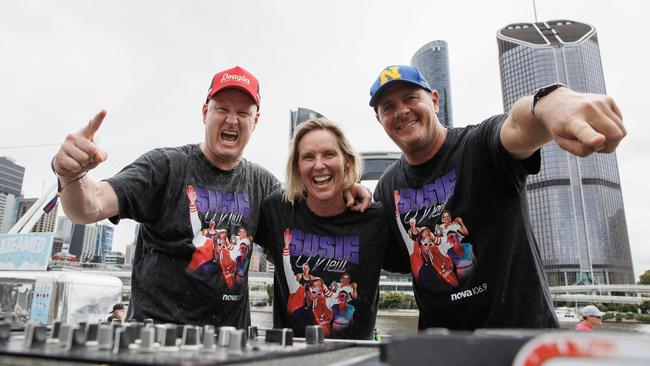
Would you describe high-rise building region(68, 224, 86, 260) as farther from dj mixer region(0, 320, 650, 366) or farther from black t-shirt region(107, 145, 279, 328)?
dj mixer region(0, 320, 650, 366)

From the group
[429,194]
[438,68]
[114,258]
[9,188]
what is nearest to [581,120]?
[429,194]

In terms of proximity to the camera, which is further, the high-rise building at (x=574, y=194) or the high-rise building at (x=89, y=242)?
the high-rise building at (x=89, y=242)

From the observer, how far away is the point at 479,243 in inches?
92.4

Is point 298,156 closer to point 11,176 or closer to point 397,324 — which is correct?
point 397,324

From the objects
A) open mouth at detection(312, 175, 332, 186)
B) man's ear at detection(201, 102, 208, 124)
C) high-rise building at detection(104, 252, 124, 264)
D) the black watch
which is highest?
high-rise building at detection(104, 252, 124, 264)

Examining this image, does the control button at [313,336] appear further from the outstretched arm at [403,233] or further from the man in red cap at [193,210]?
the outstretched arm at [403,233]

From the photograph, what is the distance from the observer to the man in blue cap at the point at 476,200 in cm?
222

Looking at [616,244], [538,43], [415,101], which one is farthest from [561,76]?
[415,101]

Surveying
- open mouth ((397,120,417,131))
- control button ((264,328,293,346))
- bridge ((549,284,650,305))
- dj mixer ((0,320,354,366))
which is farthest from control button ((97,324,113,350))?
bridge ((549,284,650,305))

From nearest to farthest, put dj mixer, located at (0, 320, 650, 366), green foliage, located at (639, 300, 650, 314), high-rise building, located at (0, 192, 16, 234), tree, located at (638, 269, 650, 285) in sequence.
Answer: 1. dj mixer, located at (0, 320, 650, 366)
2. green foliage, located at (639, 300, 650, 314)
3. tree, located at (638, 269, 650, 285)
4. high-rise building, located at (0, 192, 16, 234)

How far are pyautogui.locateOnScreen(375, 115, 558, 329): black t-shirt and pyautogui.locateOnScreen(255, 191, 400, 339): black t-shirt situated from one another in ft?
1.04

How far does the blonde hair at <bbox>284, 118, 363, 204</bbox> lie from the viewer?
2.98 m

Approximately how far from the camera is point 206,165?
8.95 feet

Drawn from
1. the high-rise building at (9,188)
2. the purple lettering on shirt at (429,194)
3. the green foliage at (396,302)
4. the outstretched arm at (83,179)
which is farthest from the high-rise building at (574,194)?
the high-rise building at (9,188)
